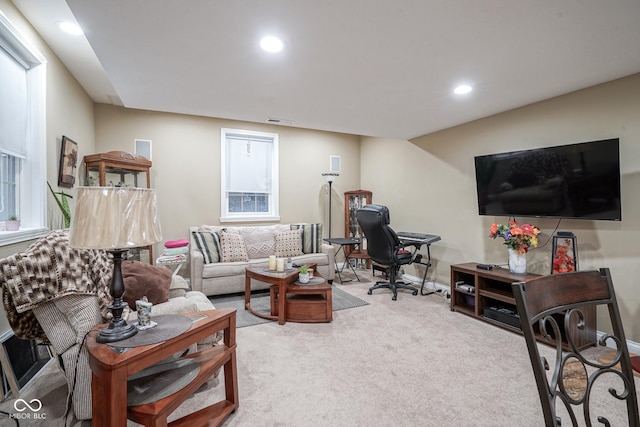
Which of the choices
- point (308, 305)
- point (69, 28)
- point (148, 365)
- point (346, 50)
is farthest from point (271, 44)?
point (308, 305)

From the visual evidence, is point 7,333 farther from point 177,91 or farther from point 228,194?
point 228,194

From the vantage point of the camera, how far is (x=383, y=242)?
3.87 metres

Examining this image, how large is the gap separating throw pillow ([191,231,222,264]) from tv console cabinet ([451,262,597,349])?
2995mm

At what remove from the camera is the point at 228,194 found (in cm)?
478

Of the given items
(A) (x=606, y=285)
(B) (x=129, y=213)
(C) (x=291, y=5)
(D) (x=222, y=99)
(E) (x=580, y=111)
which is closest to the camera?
(A) (x=606, y=285)

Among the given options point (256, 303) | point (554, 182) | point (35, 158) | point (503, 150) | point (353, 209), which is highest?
point (503, 150)

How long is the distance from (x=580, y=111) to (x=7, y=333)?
4.86 metres

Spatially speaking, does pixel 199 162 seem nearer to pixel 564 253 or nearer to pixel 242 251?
pixel 242 251

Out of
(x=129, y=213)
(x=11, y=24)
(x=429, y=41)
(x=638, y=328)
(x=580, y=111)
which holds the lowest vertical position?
(x=638, y=328)

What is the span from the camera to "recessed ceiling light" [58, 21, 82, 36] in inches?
91.4

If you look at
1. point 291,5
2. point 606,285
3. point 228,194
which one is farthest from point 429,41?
point 228,194

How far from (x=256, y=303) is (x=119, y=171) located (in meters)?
2.46

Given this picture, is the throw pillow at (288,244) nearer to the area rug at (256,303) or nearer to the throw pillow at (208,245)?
the area rug at (256,303)

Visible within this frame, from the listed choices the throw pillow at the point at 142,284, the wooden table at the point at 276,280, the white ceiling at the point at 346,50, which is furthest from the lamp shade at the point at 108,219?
the wooden table at the point at 276,280
